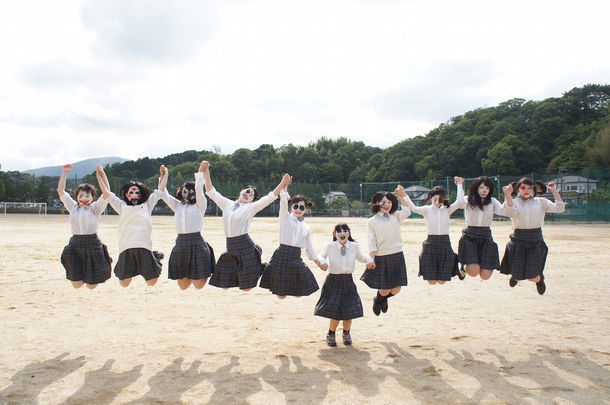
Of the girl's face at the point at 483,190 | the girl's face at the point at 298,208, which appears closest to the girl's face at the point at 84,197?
the girl's face at the point at 298,208

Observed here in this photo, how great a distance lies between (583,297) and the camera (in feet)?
32.4

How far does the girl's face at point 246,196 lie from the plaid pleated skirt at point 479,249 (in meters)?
3.45

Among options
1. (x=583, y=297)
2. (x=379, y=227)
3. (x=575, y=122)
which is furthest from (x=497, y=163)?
(x=379, y=227)

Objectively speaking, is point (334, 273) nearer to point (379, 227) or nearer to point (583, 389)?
point (379, 227)

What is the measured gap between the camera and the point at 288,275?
254 inches

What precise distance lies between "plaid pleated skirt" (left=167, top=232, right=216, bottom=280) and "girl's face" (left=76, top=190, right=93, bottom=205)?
5.34 ft

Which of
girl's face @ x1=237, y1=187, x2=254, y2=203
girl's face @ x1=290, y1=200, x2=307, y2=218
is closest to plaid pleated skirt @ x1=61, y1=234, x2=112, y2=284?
girl's face @ x1=237, y1=187, x2=254, y2=203

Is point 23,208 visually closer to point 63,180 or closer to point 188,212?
point 63,180

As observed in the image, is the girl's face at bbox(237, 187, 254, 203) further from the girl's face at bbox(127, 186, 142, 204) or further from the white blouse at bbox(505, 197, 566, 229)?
the white blouse at bbox(505, 197, 566, 229)

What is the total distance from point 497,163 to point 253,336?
217 ft

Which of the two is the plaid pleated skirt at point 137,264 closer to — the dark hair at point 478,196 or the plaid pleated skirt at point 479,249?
the plaid pleated skirt at point 479,249

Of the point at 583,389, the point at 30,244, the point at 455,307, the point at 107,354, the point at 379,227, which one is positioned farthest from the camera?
the point at 30,244

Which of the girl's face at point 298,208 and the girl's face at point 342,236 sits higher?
the girl's face at point 298,208

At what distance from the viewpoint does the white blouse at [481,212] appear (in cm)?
733
